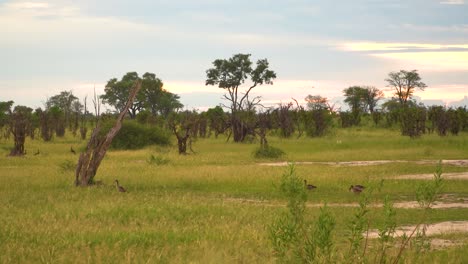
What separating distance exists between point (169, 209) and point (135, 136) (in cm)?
2474

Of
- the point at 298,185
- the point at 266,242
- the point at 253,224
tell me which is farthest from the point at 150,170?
the point at 298,185

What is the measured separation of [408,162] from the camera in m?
26.2

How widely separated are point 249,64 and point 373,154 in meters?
32.0

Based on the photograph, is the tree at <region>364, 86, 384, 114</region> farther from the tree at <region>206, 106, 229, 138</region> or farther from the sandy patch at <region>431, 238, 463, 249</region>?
the sandy patch at <region>431, 238, 463, 249</region>

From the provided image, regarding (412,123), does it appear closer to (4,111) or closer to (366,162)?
(366,162)

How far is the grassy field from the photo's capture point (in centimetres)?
910

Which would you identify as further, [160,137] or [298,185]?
[160,137]

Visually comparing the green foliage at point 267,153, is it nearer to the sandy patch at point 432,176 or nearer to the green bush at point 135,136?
the sandy patch at point 432,176

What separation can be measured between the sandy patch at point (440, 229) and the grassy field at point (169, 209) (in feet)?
1.57

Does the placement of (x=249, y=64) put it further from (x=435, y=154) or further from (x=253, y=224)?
(x=253, y=224)

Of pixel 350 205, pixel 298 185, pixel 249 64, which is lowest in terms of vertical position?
pixel 350 205

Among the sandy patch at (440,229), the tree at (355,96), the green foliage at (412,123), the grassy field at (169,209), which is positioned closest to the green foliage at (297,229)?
the grassy field at (169,209)

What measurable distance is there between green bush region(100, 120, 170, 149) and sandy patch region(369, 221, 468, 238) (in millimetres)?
25517

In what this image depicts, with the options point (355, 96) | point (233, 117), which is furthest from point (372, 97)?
point (233, 117)
